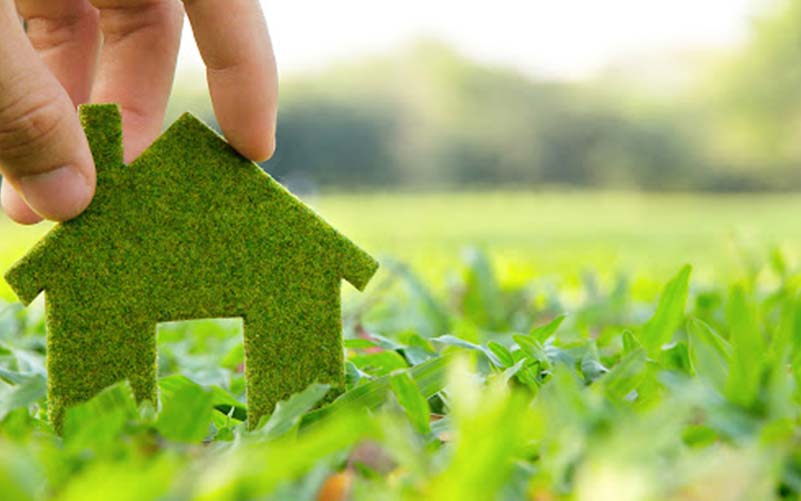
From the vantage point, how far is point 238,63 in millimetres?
1030

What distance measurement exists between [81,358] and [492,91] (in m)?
18.4

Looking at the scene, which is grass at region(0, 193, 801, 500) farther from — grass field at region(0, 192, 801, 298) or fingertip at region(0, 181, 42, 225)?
grass field at region(0, 192, 801, 298)

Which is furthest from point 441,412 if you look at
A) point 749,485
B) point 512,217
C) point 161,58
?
point 512,217

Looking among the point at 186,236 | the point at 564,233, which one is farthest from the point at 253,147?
the point at 564,233

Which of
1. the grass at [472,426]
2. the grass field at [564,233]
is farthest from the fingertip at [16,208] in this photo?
the grass field at [564,233]

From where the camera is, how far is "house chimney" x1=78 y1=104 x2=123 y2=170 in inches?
36.5

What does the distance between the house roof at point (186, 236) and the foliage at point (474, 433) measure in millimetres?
138

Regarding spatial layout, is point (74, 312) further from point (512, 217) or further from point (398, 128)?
Answer: point (398, 128)

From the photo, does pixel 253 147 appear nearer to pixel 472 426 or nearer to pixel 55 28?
pixel 472 426

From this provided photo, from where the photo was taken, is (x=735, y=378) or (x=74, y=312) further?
(x=74, y=312)

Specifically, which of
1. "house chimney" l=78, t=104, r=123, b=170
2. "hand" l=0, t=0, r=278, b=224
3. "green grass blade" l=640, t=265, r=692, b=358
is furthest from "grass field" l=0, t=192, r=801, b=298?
"house chimney" l=78, t=104, r=123, b=170

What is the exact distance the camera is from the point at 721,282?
81.4 inches

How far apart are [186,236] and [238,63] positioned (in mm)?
242

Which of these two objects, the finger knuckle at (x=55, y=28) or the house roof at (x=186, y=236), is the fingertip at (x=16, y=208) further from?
the house roof at (x=186, y=236)
